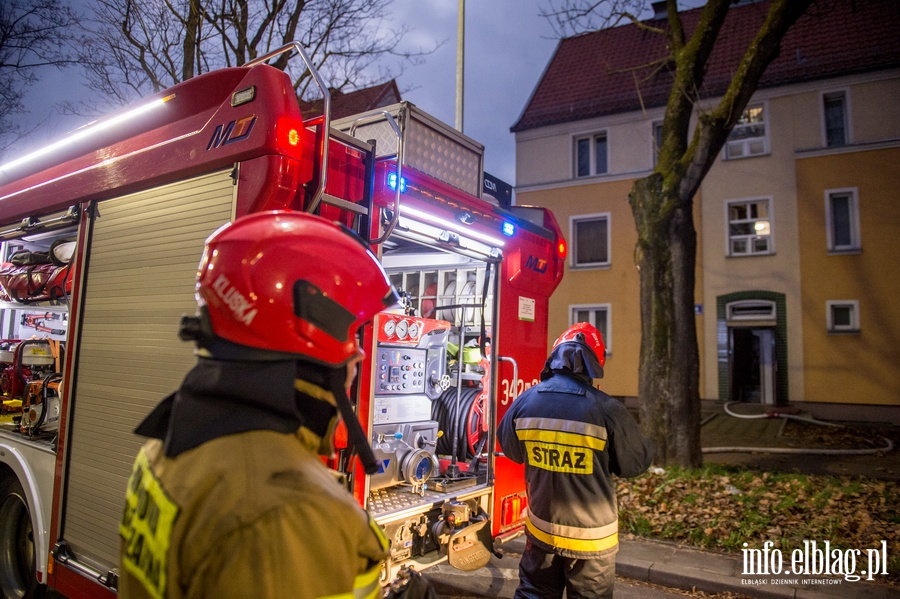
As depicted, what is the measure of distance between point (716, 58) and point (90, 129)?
1958 cm

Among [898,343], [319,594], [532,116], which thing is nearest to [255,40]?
[532,116]

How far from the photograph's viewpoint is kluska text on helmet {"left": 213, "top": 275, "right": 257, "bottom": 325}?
1265 mm

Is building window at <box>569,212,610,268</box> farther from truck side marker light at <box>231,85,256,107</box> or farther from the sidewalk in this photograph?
truck side marker light at <box>231,85,256,107</box>

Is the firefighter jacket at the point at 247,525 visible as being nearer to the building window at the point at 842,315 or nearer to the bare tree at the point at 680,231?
the bare tree at the point at 680,231

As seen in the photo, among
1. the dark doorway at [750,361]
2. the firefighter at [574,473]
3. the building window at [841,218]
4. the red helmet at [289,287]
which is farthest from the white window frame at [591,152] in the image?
the red helmet at [289,287]

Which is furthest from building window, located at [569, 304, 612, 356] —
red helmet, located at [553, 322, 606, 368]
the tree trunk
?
red helmet, located at [553, 322, 606, 368]

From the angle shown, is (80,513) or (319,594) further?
(80,513)

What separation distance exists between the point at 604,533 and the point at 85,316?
3.24 m

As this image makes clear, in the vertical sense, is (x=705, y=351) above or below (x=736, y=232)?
below

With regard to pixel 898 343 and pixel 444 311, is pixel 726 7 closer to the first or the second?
pixel 444 311

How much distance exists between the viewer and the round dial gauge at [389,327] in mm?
3803

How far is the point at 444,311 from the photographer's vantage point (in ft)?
17.6

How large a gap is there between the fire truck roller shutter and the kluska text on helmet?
1.62 m

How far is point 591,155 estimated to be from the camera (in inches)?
753
